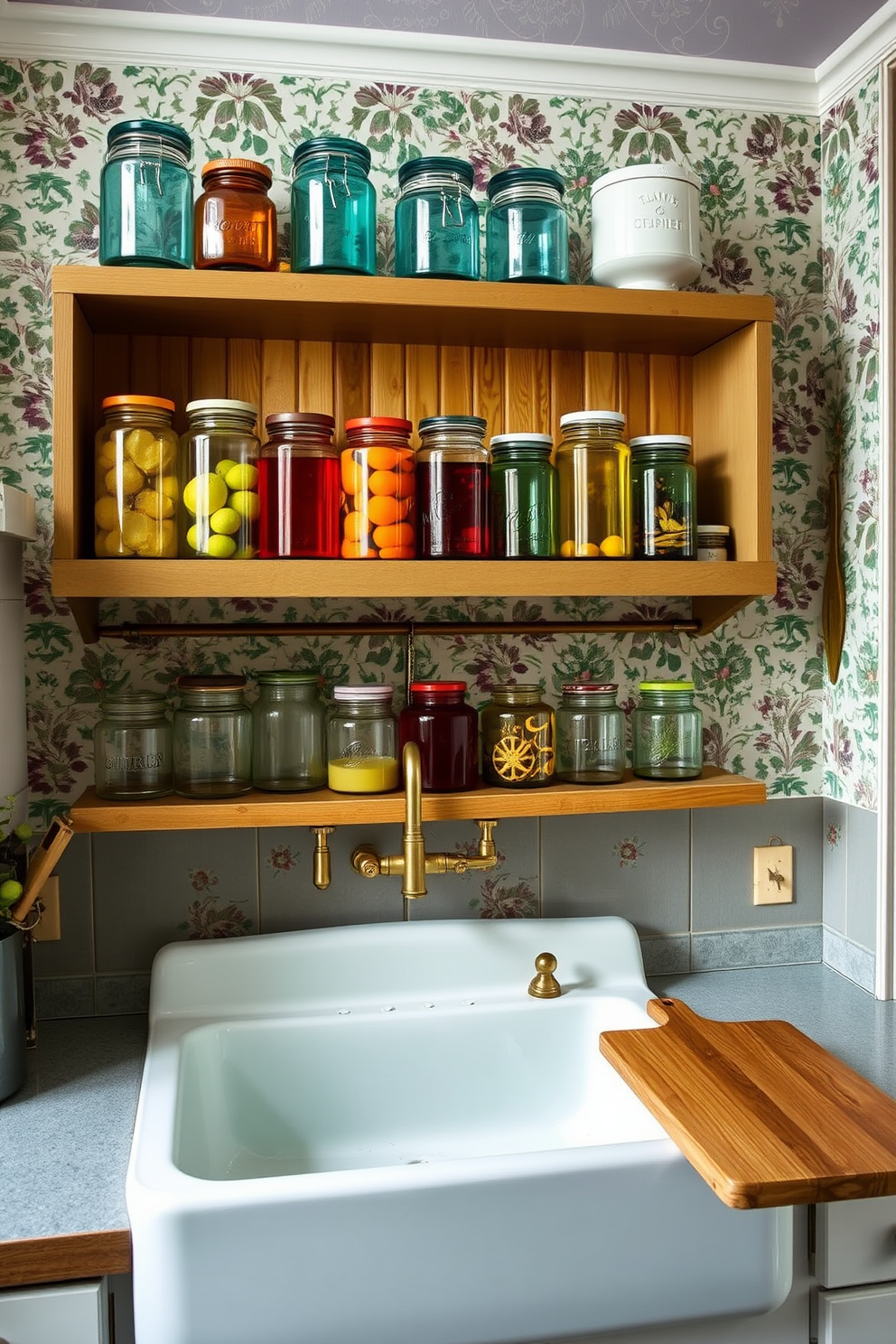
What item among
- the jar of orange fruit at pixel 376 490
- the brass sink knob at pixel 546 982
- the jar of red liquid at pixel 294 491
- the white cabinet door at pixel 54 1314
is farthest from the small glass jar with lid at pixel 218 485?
the white cabinet door at pixel 54 1314

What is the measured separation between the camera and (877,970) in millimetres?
1583

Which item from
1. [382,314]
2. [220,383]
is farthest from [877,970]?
[220,383]

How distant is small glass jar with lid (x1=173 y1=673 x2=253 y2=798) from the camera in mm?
1442

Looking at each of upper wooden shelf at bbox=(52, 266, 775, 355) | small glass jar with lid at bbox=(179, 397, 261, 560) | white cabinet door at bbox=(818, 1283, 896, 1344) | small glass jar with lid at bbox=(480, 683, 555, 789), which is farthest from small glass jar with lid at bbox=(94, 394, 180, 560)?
white cabinet door at bbox=(818, 1283, 896, 1344)

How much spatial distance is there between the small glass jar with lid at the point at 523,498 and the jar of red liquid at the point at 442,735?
0.68 ft

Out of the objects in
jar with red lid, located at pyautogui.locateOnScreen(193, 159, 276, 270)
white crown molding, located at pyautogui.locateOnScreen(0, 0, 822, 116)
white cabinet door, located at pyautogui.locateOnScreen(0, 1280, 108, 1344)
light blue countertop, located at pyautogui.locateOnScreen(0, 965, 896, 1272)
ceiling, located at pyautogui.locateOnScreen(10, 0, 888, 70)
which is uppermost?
ceiling, located at pyautogui.locateOnScreen(10, 0, 888, 70)

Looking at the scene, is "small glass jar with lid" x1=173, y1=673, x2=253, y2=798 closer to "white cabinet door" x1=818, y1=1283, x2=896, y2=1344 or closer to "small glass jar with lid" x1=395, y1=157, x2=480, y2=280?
"small glass jar with lid" x1=395, y1=157, x2=480, y2=280

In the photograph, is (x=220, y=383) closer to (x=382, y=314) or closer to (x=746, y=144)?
(x=382, y=314)

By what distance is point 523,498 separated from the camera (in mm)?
1414

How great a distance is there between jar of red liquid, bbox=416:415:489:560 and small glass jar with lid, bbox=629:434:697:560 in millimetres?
222

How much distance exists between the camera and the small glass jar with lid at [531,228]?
56.4 inches

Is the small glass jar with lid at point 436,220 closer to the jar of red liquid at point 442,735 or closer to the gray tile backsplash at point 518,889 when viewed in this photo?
the jar of red liquid at point 442,735

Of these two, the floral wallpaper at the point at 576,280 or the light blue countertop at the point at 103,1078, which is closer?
the light blue countertop at the point at 103,1078

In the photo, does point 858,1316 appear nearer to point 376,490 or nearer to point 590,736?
point 590,736
